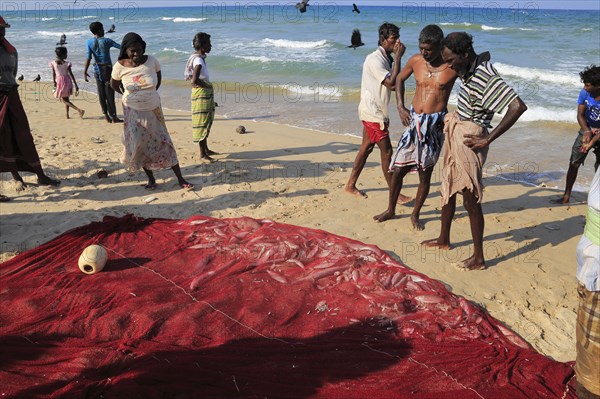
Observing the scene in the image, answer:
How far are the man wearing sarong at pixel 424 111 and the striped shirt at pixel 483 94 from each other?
0.55 meters

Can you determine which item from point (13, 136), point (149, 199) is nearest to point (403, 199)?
point (149, 199)

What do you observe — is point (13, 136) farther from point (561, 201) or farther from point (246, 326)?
point (561, 201)

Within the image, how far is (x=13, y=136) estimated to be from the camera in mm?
6055

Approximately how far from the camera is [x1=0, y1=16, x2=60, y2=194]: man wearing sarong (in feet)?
19.0

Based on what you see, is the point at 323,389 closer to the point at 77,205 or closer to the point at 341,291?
the point at 341,291

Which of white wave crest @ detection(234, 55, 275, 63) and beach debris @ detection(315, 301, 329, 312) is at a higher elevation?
white wave crest @ detection(234, 55, 275, 63)

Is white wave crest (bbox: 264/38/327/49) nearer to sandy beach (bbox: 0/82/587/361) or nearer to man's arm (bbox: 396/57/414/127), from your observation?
sandy beach (bbox: 0/82/587/361)

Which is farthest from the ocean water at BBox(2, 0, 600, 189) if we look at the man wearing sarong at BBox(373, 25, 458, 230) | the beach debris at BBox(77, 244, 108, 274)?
the beach debris at BBox(77, 244, 108, 274)

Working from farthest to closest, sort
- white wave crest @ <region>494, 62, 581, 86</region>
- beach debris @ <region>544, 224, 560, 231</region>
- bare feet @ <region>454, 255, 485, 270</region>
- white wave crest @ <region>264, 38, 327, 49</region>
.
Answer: white wave crest @ <region>264, 38, 327, 49</region>, white wave crest @ <region>494, 62, 581, 86</region>, beach debris @ <region>544, 224, 560, 231</region>, bare feet @ <region>454, 255, 485, 270</region>

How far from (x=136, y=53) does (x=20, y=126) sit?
163 cm

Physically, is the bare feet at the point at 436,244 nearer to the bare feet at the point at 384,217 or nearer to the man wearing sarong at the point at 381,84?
the bare feet at the point at 384,217

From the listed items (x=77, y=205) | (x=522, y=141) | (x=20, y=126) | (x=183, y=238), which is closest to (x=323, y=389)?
(x=183, y=238)

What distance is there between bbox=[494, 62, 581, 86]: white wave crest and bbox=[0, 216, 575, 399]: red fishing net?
1376 cm

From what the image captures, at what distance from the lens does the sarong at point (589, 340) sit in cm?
239
